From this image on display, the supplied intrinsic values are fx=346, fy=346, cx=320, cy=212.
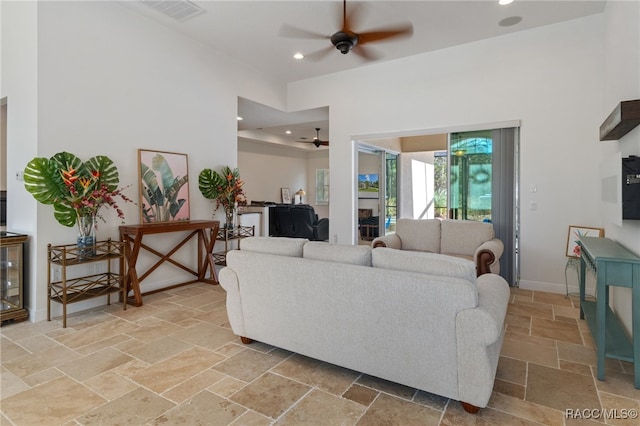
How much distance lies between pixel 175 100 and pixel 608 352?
5.12m

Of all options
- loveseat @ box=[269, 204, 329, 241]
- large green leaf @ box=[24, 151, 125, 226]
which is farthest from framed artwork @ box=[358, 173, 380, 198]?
large green leaf @ box=[24, 151, 125, 226]

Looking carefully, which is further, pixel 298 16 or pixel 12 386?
pixel 298 16

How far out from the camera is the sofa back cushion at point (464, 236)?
4.40 meters

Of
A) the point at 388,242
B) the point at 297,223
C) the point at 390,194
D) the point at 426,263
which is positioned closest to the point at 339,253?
the point at 426,263

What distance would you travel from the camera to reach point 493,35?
4684 millimetres

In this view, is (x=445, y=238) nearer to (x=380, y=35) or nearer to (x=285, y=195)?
(x=380, y=35)

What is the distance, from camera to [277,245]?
2.67m

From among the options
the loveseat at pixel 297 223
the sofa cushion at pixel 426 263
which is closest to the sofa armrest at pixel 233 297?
the sofa cushion at pixel 426 263

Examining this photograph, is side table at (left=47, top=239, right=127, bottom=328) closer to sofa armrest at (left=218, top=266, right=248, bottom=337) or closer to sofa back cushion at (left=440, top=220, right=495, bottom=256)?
sofa armrest at (left=218, top=266, right=248, bottom=337)

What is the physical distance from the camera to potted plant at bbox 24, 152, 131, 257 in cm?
322

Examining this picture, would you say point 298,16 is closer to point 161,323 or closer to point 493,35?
point 493,35

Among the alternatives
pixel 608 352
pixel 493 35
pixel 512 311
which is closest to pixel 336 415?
pixel 608 352

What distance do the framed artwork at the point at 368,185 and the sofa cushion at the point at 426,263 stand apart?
14.2ft

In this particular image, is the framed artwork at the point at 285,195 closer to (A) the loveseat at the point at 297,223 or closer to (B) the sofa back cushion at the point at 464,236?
(A) the loveseat at the point at 297,223
